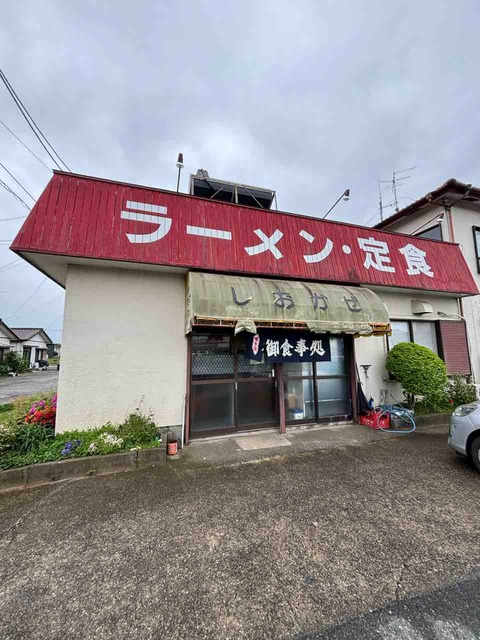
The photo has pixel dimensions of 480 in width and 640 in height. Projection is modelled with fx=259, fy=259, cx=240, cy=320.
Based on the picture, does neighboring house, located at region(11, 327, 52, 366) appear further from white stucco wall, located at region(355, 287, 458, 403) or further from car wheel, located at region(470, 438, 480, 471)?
car wheel, located at region(470, 438, 480, 471)

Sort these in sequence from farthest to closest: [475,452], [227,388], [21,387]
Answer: [21,387] < [227,388] < [475,452]

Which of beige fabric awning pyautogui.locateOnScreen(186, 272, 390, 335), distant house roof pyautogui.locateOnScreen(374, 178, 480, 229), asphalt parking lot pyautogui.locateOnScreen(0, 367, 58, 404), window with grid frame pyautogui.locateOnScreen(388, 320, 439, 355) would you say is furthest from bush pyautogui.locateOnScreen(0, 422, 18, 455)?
distant house roof pyautogui.locateOnScreen(374, 178, 480, 229)

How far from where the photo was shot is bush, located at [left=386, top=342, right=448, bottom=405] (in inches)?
242

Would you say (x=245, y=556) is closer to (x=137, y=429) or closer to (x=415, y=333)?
(x=137, y=429)

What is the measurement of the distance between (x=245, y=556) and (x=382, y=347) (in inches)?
253

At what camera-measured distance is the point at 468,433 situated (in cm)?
407

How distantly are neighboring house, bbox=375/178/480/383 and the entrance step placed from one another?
14.2 ft

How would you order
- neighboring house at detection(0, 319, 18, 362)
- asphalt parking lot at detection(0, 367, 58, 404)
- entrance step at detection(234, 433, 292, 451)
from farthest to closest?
neighboring house at detection(0, 319, 18, 362)
asphalt parking lot at detection(0, 367, 58, 404)
entrance step at detection(234, 433, 292, 451)

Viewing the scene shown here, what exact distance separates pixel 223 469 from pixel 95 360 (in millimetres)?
3085

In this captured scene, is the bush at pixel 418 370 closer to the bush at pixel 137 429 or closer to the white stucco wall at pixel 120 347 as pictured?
the white stucco wall at pixel 120 347

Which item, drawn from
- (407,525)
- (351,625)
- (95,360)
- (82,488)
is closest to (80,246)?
(95,360)

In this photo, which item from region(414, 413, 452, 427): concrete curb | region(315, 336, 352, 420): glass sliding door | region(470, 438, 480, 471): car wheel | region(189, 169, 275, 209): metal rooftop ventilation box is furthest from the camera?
region(189, 169, 275, 209): metal rooftop ventilation box

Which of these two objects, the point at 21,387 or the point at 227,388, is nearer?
the point at 227,388

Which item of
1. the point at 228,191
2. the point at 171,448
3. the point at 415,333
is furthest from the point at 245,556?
the point at 228,191
